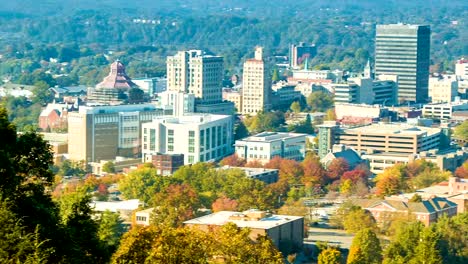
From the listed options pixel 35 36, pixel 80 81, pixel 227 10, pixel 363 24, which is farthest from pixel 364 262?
pixel 227 10

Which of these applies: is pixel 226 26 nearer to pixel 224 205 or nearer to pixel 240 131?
pixel 240 131

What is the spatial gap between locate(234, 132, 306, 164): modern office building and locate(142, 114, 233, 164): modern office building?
32.1 inches

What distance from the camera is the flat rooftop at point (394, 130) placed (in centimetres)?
4400

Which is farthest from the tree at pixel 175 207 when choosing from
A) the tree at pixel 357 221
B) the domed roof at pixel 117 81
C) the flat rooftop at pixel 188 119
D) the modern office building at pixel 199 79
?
the domed roof at pixel 117 81

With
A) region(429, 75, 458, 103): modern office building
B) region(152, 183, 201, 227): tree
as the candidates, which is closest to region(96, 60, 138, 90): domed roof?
region(429, 75, 458, 103): modern office building

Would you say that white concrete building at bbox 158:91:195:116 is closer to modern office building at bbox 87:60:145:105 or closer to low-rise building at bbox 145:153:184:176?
modern office building at bbox 87:60:145:105

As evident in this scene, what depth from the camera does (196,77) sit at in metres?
51.5

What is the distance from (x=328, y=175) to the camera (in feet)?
126

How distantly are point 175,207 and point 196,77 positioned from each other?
2305cm

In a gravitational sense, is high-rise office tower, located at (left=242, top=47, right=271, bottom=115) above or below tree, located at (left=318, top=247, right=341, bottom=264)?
above

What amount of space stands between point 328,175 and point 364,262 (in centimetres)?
1407

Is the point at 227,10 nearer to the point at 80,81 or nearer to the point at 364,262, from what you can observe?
the point at 80,81

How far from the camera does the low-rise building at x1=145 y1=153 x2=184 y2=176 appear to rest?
39.6m

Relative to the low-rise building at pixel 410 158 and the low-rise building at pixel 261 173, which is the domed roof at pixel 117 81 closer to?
the low-rise building at pixel 410 158
